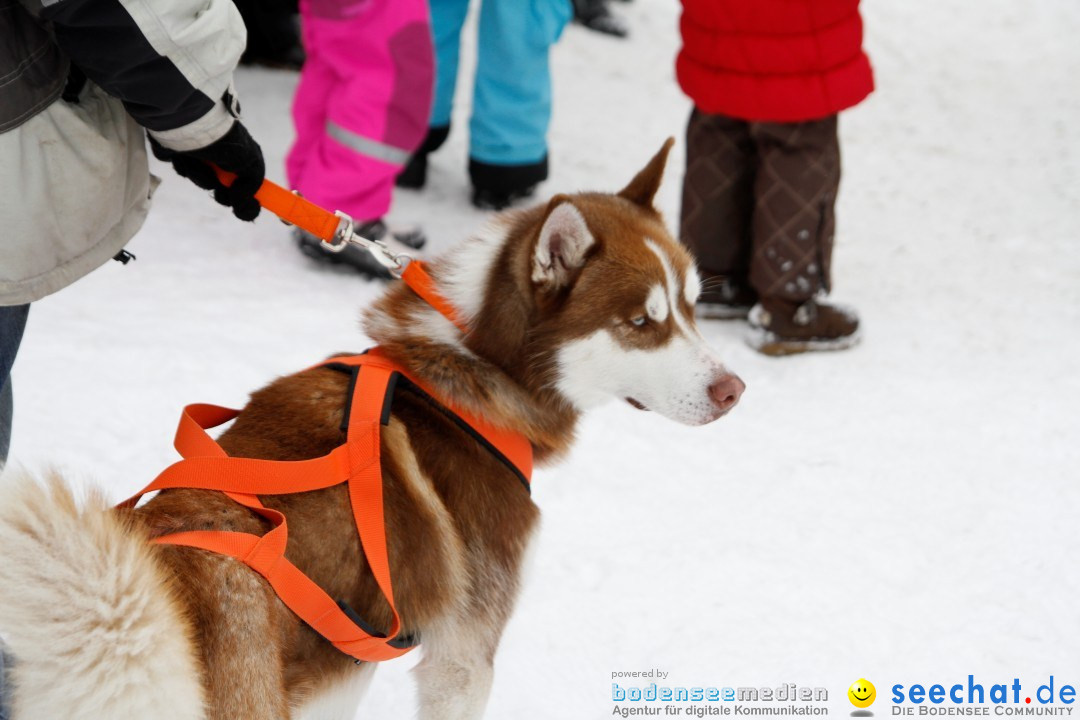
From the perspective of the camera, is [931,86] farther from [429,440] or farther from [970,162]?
[429,440]

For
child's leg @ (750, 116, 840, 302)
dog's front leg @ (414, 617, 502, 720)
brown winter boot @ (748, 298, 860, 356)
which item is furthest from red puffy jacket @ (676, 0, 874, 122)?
dog's front leg @ (414, 617, 502, 720)

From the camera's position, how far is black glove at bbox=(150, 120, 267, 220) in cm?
175

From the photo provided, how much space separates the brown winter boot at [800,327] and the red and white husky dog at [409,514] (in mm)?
1891

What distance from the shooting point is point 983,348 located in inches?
158

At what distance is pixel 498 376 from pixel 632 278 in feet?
1.18

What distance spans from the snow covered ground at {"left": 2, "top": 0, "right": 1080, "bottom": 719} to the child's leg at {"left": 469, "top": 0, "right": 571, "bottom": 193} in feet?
1.10

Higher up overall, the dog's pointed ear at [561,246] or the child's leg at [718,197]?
the dog's pointed ear at [561,246]

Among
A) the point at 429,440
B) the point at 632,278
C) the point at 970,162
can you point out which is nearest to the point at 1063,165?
the point at 970,162

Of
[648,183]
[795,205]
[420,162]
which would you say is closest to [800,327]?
[795,205]

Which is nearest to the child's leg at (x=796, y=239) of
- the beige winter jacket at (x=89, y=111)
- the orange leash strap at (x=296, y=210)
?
the orange leash strap at (x=296, y=210)

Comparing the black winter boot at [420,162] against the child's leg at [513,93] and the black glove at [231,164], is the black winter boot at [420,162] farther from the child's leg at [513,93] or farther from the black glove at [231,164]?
the black glove at [231,164]

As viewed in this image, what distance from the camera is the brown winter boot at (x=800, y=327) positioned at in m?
3.91

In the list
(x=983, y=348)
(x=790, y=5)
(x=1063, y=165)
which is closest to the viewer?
(x=790, y=5)

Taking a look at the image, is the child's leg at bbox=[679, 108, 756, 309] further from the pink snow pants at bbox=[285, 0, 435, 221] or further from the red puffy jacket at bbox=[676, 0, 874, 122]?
the pink snow pants at bbox=[285, 0, 435, 221]
